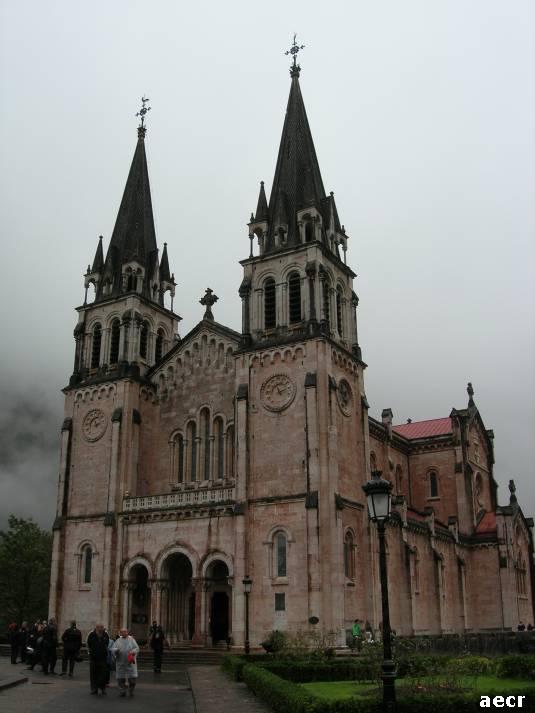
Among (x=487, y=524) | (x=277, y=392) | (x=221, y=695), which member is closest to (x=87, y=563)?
(x=277, y=392)

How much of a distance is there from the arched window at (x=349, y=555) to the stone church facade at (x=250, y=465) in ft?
0.57

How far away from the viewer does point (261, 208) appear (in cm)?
5034

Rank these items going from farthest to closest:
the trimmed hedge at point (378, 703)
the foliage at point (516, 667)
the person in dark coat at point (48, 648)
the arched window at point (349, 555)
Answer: the arched window at point (349, 555) < the person in dark coat at point (48, 648) < the foliage at point (516, 667) < the trimmed hedge at point (378, 703)

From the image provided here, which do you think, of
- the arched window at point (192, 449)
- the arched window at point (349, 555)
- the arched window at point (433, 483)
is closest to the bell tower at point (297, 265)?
the arched window at point (192, 449)

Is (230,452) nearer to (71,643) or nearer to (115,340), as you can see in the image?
(115,340)

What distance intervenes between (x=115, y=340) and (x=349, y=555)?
71.5ft

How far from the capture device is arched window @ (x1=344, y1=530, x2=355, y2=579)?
135ft

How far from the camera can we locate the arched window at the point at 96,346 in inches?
2092

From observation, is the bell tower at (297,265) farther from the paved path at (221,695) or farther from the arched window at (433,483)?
the paved path at (221,695)

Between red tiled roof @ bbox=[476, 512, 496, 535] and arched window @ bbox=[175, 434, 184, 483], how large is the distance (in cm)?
2482

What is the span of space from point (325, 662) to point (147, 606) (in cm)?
2222

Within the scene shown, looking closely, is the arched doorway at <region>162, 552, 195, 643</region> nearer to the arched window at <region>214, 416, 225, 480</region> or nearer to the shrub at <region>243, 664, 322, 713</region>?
the arched window at <region>214, 416, 225, 480</region>

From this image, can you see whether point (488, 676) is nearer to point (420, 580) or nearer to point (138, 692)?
point (138, 692)

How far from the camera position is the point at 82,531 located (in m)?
48.2
